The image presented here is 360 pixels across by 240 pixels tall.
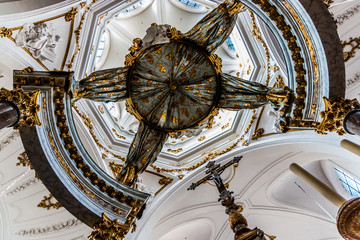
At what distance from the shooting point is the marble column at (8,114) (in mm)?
3533

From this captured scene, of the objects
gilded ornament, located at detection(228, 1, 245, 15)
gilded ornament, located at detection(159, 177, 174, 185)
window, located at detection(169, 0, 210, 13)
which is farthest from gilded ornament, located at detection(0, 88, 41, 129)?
window, located at detection(169, 0, 210, 13)

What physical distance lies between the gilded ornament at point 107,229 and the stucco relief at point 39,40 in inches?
189

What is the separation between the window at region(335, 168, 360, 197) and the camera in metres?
8.47

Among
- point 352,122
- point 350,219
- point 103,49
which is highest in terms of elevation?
point 103,49

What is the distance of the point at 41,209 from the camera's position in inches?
307

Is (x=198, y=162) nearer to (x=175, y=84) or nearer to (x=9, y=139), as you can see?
(x=175, y=84)

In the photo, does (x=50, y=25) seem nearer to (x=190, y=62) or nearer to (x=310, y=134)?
(x=190, y=62)

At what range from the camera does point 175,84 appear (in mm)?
7027

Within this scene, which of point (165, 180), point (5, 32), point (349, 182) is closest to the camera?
point (5, 32)

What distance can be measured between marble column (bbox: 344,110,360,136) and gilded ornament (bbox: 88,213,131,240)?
3637 millimetres

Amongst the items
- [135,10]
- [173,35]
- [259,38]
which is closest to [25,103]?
[173,35]

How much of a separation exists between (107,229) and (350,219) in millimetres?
3375

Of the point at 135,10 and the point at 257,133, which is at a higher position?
the point at 135,10

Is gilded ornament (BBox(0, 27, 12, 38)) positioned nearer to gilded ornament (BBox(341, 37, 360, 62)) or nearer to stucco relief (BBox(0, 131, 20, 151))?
stucco relief (BBox(0, 131, 20, 151))
